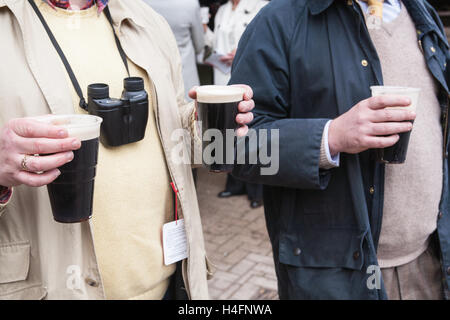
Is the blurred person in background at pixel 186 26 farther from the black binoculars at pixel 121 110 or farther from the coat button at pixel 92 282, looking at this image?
the coat button at pixel 92 282

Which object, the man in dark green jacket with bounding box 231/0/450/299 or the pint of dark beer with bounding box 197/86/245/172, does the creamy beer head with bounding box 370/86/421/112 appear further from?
Result: the pint of dark beer with bounding box 197/86/245/172

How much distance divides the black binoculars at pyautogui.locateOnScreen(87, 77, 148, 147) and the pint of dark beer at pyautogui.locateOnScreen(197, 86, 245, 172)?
210 mm

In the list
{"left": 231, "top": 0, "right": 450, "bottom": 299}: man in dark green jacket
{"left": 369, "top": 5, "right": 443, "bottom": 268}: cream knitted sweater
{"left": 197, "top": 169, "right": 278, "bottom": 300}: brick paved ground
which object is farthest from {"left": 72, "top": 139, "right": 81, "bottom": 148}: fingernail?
{"left": 197, "top": 169, "right": 278, "bottom": 300}: brick paved ground

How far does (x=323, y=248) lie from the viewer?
6.42 feet

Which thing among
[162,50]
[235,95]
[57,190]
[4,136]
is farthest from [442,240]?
[4,136]

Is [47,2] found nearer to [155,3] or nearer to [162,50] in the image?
[162,50]

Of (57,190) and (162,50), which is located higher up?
(162,50)

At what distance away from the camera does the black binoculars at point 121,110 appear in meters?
1.54

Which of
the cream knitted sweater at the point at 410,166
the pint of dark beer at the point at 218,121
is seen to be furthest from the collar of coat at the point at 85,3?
the cream knitted sweater at the point at 410,166

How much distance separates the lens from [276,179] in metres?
1.88

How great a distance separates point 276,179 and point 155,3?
284 centimetres

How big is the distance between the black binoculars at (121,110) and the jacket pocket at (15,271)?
0.46 m

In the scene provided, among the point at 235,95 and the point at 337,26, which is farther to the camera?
the point at 337,26

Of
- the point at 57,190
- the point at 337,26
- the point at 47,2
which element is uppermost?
the point at 47,2
